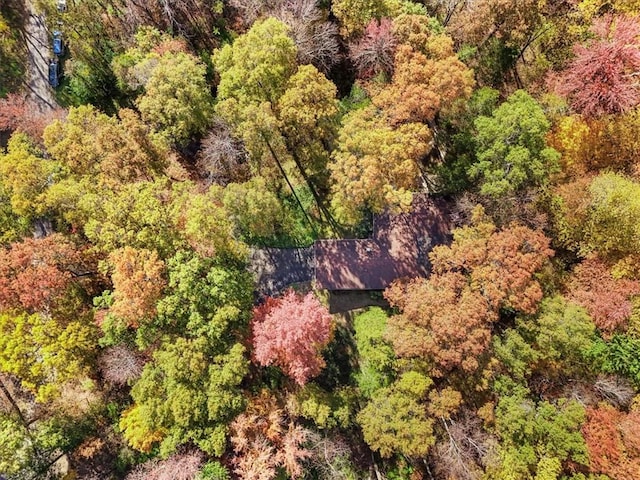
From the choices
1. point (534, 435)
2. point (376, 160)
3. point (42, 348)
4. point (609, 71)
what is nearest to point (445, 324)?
point (534, 435)

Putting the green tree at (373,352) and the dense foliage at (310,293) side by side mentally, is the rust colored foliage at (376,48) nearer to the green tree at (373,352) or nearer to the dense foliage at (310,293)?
the dense foliage at (310,293)

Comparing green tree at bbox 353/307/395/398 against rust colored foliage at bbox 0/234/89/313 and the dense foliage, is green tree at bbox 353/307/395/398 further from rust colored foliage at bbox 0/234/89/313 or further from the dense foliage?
rust colored foliage at bbox 0/234/89/313

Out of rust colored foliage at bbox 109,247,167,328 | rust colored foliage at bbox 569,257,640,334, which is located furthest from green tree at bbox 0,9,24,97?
rust colored foliage at bbox 569,257,640,334

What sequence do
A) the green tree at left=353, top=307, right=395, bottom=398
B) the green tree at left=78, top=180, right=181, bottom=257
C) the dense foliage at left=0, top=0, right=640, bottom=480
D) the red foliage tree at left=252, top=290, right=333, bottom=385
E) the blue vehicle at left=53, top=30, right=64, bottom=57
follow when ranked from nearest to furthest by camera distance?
the red foliage tree at left=252, top=290, right=333, bottom=385, the dense foliage at left=0, top=0, right=640, bottom=480, the green tree at left=78, top=180, right=181, bottom=257, the green tree at left=353, top=307, right=395, bottom=398, the blue vehicle at left=53, top=30, right=64, bottom=57

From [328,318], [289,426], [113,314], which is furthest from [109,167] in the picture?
[289,426]

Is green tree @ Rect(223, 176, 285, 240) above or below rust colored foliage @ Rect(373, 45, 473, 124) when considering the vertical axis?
below

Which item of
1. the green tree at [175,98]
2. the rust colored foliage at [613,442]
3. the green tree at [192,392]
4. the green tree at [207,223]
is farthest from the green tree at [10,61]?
the rust colored foliage at [613,442]

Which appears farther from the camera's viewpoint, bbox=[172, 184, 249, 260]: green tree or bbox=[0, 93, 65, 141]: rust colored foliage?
bbox=[0, 93, 65, 141]: rust colored foliage
